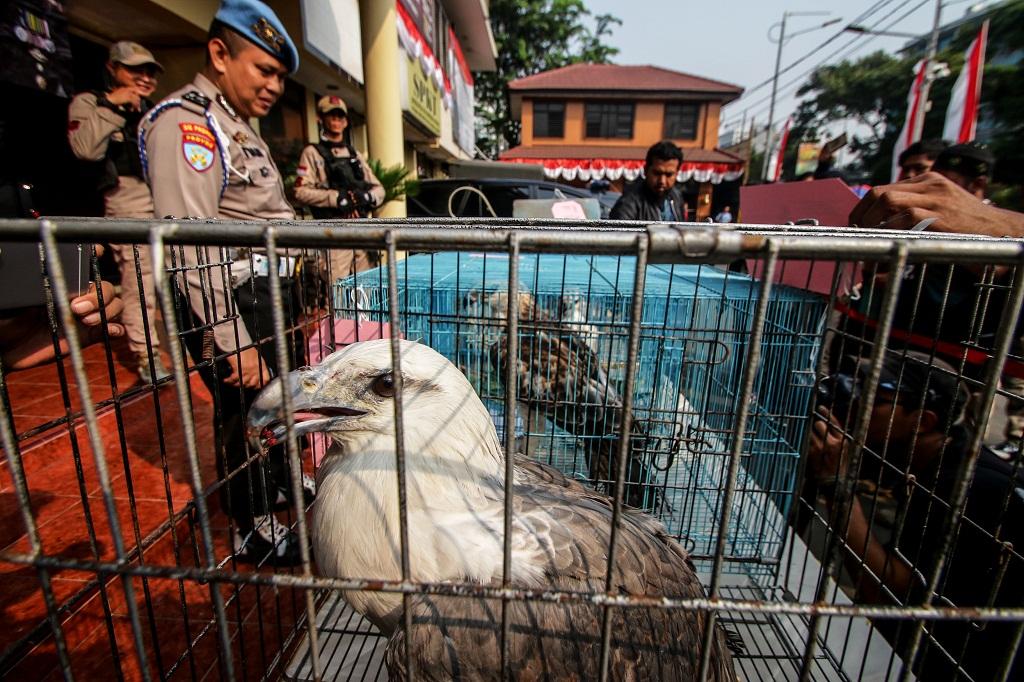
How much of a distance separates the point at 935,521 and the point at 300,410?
2.24m

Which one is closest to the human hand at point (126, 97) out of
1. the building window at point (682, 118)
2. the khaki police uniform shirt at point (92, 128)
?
the khaki police uniform shirt at point (92, 128)

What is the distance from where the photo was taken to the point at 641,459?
216cm

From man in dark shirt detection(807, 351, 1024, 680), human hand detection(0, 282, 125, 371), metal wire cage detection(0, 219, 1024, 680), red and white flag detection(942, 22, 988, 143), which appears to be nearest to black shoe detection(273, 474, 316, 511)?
metal wire cage detection(0, 219, 1024, 680)

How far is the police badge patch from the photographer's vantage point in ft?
5.68

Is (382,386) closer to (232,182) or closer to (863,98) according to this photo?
(232,182)

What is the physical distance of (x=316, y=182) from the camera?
158 inches

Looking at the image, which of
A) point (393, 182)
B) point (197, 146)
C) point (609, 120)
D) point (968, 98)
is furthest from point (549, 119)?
point (197, 146)

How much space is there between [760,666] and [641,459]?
833mm

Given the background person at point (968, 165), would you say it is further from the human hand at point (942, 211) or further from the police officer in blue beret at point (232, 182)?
the police officer in blue beret at point (232, 182)

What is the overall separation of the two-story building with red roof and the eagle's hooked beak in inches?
986

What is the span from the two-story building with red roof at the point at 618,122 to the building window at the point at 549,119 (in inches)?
2.0

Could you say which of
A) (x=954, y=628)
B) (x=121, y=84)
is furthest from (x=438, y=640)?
(x=121, y=84)

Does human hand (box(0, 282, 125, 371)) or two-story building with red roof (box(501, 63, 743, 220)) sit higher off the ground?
two-story building with red roof (box(501, 63, 743, 220))

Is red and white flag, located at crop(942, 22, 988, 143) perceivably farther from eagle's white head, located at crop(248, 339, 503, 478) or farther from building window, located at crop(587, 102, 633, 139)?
building window, located at crop(587, 102, 633, 139)
